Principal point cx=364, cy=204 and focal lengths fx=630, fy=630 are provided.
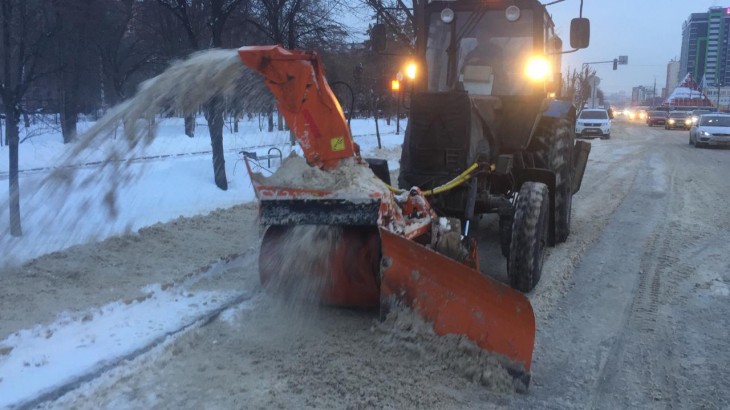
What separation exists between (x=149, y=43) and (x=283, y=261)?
1765cm

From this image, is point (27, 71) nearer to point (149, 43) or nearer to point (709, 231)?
point (709, 231)

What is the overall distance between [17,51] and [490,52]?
5534mm

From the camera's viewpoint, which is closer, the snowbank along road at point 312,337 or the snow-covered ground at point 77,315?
the snowbank along road at point 312,337

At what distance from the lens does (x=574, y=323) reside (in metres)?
4.97

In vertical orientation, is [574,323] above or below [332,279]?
below

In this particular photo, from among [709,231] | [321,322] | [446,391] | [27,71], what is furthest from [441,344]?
[27,71]

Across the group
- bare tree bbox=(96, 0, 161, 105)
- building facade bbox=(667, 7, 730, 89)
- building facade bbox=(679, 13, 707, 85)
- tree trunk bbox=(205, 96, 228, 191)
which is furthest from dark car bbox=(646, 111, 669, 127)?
building facade bbox=(679, 13, 707, 85)

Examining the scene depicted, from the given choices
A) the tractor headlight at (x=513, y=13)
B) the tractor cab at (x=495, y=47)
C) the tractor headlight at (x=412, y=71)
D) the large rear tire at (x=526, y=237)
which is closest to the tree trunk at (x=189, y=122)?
the tractor headlight at (x=412, y=71)

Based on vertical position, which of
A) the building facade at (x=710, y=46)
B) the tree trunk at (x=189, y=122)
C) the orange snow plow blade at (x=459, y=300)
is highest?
the building facade at (x=710, y=46)

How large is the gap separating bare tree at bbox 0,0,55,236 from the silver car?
23.5 m

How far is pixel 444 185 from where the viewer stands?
5672 millimetres

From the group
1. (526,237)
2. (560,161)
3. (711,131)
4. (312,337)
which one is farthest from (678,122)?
(312,337)

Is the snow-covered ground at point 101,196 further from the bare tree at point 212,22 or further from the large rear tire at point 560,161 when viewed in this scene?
the large rear tire at point 560,161

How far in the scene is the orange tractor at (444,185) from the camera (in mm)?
4117
